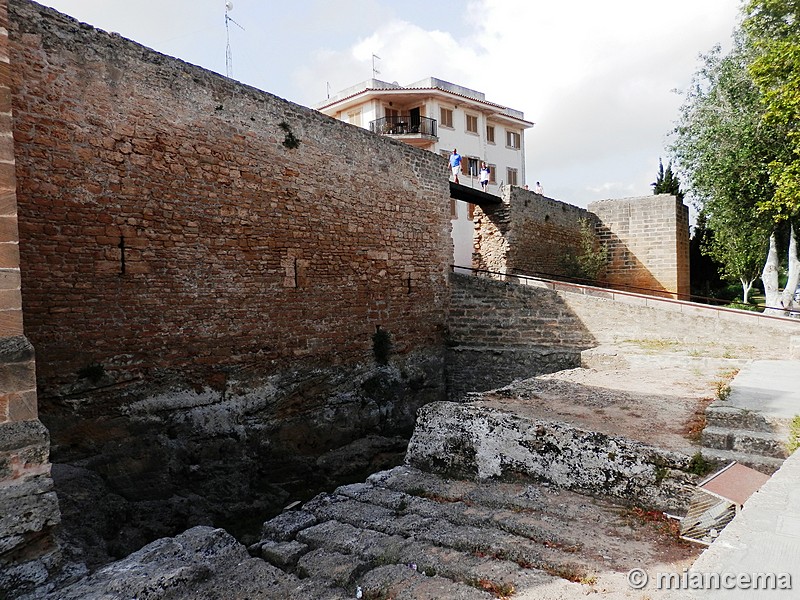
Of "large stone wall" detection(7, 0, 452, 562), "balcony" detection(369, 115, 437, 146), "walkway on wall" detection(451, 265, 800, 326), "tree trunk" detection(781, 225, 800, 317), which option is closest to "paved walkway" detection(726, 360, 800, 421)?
"walkway on wall" detection(451, 265, 800, 326)

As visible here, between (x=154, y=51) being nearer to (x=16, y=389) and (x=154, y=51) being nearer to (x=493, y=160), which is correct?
(x=16, y=389)

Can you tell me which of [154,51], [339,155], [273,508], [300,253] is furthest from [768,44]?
[273,508]

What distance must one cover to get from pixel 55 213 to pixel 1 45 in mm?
3600

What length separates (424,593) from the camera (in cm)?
243

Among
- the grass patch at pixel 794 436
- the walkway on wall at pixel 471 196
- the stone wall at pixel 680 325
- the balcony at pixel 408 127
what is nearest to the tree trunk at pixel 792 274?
the stone wall at pixel 680 325

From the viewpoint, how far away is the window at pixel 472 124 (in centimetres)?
2711

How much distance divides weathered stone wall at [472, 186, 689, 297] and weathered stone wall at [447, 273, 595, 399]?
129 inches

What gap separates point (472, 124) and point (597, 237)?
10894 mm

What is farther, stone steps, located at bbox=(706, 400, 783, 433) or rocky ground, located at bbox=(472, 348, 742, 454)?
rocky ground, located at bbox=(472, 348, 742, 454)

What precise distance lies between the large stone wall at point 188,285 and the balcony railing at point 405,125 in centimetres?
1472

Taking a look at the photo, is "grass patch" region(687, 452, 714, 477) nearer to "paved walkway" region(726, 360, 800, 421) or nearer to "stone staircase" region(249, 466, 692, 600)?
"stone staircase" region(249, 466, 692, 600)

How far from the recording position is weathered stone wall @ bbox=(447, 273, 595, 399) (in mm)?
11242

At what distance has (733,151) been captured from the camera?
14.2m

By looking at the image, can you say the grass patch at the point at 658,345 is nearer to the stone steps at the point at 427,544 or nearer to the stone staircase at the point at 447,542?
the stone staircase at the point at 447,542
